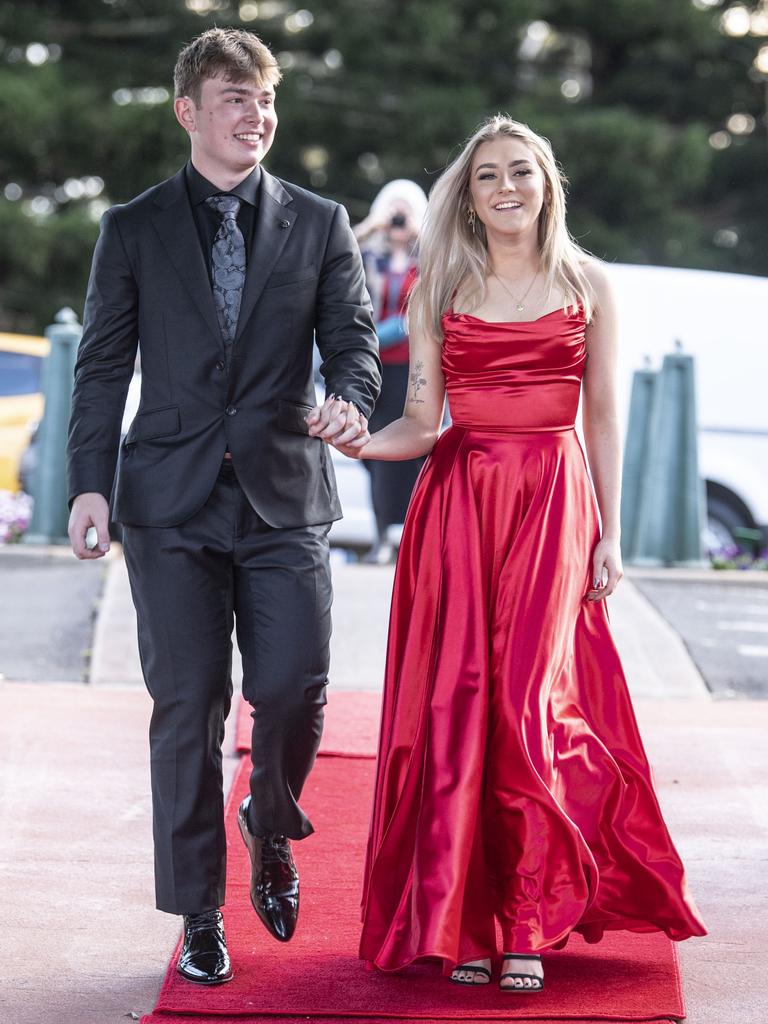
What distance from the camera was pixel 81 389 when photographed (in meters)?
3.67

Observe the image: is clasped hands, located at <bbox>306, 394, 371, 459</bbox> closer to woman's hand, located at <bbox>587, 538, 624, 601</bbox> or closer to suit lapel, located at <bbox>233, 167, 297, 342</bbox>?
suit lapel, located at <bbox>233, 167, 297, 342</bbox>

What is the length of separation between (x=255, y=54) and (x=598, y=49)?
20914 millimetres

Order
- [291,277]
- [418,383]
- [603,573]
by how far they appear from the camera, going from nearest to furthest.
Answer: [291,277] < [603,573] < [418,383]

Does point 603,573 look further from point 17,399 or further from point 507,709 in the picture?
point 17,399

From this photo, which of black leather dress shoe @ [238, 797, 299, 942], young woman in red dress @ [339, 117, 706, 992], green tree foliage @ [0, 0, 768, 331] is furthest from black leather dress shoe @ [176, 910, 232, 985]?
green tree foliage @ [0, 0, 768, 331]

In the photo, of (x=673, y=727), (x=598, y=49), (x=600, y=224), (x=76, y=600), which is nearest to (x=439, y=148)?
(x=600, y=224)

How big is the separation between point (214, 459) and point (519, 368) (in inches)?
29.9

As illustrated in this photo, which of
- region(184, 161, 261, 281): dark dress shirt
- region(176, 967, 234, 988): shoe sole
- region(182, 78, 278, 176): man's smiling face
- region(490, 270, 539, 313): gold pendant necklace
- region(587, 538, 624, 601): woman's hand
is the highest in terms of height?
region(182, 78, 278, 176): man's smiling face

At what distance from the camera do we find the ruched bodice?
3750mm

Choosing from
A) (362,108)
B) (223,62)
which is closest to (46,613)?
(223,62)

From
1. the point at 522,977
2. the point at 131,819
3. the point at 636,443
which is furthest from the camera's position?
the point at 636,443

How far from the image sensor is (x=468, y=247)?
386 cm

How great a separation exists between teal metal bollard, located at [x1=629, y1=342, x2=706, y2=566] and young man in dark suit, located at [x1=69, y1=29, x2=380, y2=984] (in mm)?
5511

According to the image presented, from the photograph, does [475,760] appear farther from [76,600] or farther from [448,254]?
[76,600]
